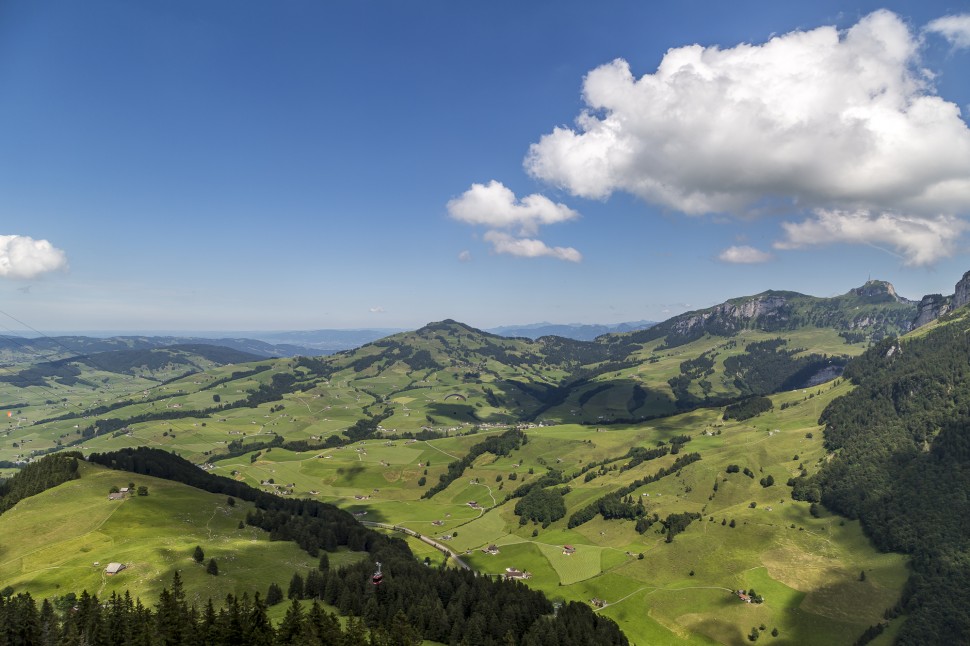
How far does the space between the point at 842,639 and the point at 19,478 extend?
287 meters

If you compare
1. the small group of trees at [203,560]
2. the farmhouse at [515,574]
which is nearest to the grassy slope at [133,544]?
the small group of trees at [203,560]

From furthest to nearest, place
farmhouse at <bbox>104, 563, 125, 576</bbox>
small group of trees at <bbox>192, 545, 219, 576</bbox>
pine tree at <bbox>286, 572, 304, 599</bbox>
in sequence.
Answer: small group of trees at <bbox>192, 545, 219, 576</bbox>, pine tree at <bbox>286, 572, 304, 599</bbox>, farmhouse at <bbox>104, 563, 125, 576</bbox>

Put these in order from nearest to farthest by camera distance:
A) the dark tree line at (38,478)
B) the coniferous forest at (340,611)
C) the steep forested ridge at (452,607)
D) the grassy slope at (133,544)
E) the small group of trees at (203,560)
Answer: the coniferous forest at (340,611)
the steep forested ridge at (452,607)
the grassy slope at (133,544)
the small group of trees at (203,560)
the dark tree line at (38,478)

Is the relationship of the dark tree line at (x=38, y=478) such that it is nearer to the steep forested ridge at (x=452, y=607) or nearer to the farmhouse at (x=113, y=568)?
the farmhouse at (x=113, y=568)

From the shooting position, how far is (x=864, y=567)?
598 ft

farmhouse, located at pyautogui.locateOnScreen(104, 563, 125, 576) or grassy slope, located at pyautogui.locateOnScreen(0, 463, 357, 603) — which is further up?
farmhouse, located at pyautogui.locateOnScreen(104, 563, 125, 576)

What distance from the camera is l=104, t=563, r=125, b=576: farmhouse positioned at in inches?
4860

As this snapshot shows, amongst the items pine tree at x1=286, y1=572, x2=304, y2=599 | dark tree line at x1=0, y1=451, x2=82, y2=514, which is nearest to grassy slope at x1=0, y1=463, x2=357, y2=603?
pine tree at x1=286, y1=572, x2=304, y2=599

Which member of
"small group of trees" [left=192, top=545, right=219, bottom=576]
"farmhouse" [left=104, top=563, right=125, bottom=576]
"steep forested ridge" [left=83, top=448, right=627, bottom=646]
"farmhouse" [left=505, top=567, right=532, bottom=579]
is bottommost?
"farmhouse" [left=505, top=567, right=532, bottom=579]

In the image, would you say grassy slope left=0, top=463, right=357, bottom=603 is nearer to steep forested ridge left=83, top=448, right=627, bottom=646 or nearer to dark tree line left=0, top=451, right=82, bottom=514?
dark tree line left=0, top=451, right=82, bottom=514

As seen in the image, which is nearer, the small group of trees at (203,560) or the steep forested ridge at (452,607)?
the steep forested ridge at (452,607)

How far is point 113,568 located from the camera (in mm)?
124562

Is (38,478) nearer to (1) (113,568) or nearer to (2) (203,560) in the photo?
(1) (113,568)

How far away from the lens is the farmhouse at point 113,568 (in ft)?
405
